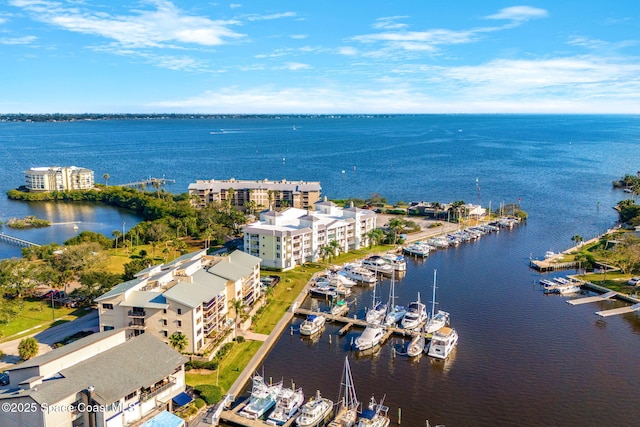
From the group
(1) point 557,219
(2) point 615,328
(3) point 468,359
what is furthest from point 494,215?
(3) point 468,359

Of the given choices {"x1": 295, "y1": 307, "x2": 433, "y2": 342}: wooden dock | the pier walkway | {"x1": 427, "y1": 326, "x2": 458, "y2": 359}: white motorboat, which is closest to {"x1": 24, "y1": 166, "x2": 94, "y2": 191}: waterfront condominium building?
the pier walkway

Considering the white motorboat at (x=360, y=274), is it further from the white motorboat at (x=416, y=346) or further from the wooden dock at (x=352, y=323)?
the white motorboat at (x=416, y=346)

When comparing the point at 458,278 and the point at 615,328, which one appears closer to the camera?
the point at 615,328

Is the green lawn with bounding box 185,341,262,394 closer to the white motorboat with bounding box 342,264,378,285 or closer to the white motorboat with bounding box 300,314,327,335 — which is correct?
the white motorboat with bounding box 300,314,327,335

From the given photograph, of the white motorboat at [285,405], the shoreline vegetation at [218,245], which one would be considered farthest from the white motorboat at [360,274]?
the white motorboat at [285,405]

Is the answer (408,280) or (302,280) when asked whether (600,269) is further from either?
(302,280)
